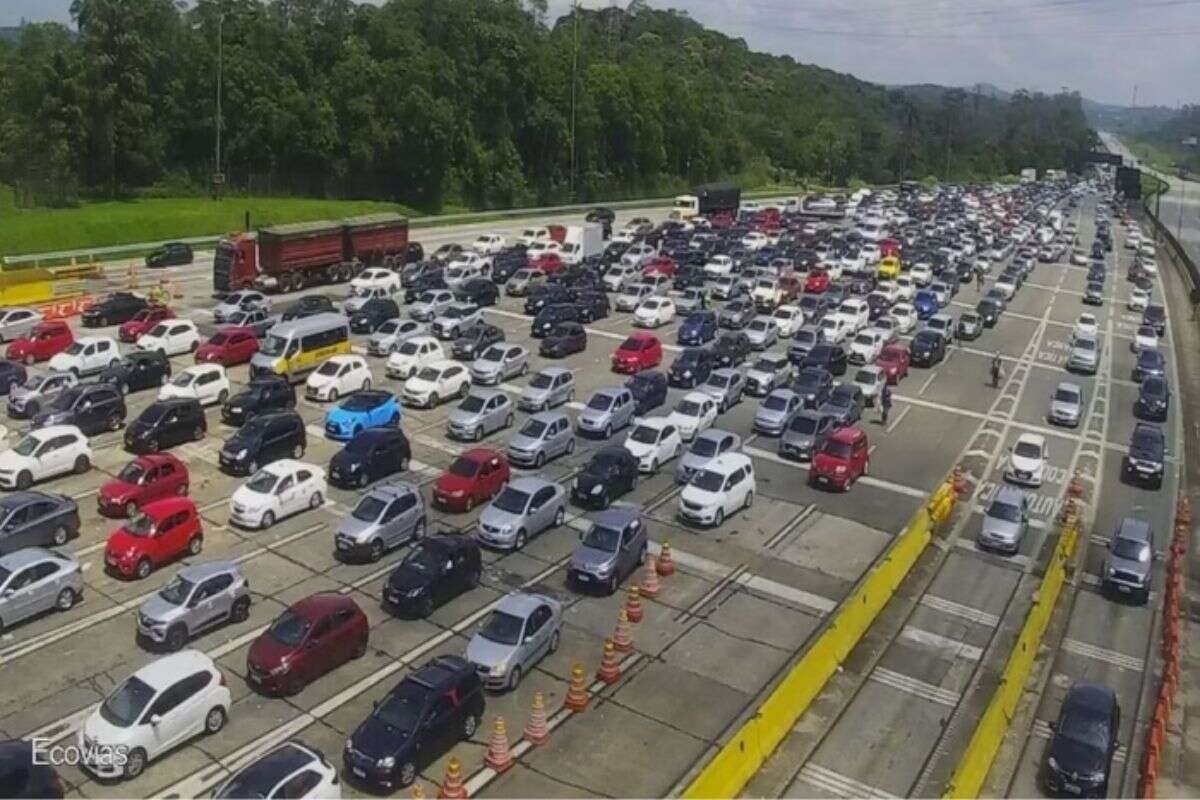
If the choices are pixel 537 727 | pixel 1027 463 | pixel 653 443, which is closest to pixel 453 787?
pixel 537 727

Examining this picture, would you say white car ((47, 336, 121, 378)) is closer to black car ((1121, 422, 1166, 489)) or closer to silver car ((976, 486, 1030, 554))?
silver car ((976, 486, 1030, 554))

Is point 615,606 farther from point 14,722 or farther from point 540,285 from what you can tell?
point 540,285

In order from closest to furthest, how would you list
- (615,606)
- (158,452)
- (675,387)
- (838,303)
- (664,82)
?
(615,606) → (158,452) → (675,387) → (838,303) → (664,82)

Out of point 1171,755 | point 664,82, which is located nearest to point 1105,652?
point 1171,755

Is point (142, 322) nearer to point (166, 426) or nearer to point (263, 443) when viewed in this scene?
point (166, 426)

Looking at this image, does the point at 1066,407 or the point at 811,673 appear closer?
the point at 811,673

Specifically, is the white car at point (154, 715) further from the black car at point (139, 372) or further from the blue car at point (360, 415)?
the black car at point (139, 372)

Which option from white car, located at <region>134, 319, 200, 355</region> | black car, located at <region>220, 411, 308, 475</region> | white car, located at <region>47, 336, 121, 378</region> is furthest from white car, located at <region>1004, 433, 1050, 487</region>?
white car, located at <region>47, 336, 121, 378</region>
